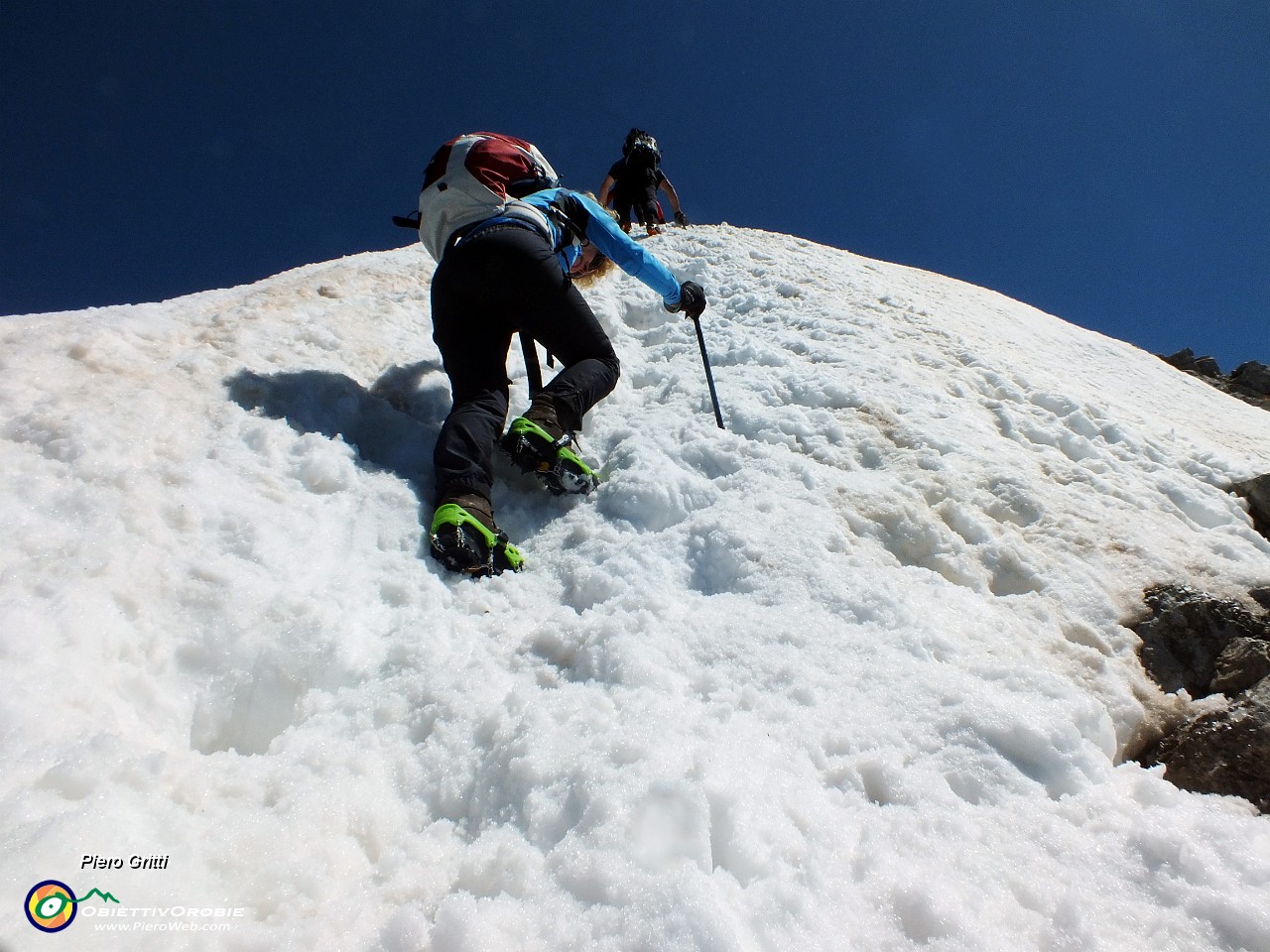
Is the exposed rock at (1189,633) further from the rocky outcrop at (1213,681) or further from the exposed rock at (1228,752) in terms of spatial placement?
the exposed rock at (1228,752)

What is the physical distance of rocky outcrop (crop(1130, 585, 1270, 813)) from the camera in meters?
2.22

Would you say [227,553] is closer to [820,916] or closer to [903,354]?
[820,916]

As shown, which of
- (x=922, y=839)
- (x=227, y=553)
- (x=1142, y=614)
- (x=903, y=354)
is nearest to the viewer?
(x=922, y=839)

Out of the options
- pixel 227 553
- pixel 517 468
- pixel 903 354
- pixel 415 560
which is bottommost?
pixel 227 553

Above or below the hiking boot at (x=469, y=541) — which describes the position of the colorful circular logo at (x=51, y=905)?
below

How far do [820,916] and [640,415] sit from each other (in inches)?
128

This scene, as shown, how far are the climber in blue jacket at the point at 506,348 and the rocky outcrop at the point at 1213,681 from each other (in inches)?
106

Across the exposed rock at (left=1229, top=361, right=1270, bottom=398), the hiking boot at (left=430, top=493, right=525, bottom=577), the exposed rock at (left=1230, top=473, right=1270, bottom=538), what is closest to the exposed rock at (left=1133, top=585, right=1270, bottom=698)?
the exposed rock at (left=1230, top=473, right=1270, bottom=538)

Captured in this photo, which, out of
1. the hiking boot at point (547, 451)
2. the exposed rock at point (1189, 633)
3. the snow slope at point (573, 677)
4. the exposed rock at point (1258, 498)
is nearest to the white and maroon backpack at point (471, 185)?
the snow slope at point (573, 677)

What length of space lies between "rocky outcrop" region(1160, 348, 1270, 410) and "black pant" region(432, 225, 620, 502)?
12.2m

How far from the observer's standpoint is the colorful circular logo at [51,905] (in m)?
1.28

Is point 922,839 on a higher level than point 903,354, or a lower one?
lower

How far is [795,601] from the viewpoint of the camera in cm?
275

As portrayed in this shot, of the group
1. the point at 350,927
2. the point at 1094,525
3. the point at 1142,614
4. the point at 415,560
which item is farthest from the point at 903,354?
the point at 350,927
